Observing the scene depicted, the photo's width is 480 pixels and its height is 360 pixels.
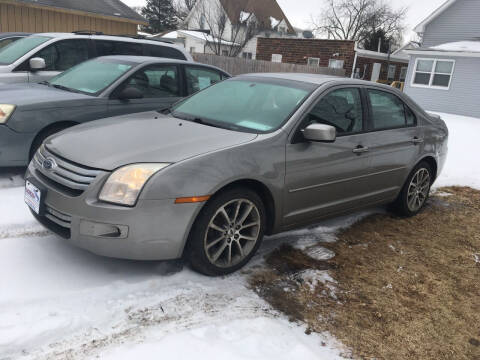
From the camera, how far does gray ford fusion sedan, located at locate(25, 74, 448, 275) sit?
117 inches

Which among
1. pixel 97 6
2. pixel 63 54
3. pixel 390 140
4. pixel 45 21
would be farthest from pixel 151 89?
pixel 97 6

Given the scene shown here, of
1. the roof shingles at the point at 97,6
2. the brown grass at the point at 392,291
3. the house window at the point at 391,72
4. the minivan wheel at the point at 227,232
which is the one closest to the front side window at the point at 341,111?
the minivan wheel at the point at 227,232

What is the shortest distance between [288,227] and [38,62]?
4.86 metres

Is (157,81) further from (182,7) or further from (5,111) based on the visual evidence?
(182,7)

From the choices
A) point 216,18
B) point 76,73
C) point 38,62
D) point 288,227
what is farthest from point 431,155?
point 216,18

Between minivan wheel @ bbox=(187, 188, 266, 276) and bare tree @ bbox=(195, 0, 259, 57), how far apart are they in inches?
1125

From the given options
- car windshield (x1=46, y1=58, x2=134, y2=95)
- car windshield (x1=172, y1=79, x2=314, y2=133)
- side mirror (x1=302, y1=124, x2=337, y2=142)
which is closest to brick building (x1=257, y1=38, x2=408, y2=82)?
car windshield (x1=46, y1=58, x2=134, y2=95)

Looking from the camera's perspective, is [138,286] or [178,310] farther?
[138,286]

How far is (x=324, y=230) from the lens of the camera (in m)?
4.61

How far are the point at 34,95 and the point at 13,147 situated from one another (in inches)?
29.7

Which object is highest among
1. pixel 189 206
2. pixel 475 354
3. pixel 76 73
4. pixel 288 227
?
pixel 76 73

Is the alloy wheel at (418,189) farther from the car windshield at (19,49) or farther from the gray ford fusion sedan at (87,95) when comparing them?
the car windshield at (19,49)

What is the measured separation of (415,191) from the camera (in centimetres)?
529

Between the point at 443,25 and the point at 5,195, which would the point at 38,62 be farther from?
the point at 443,25
